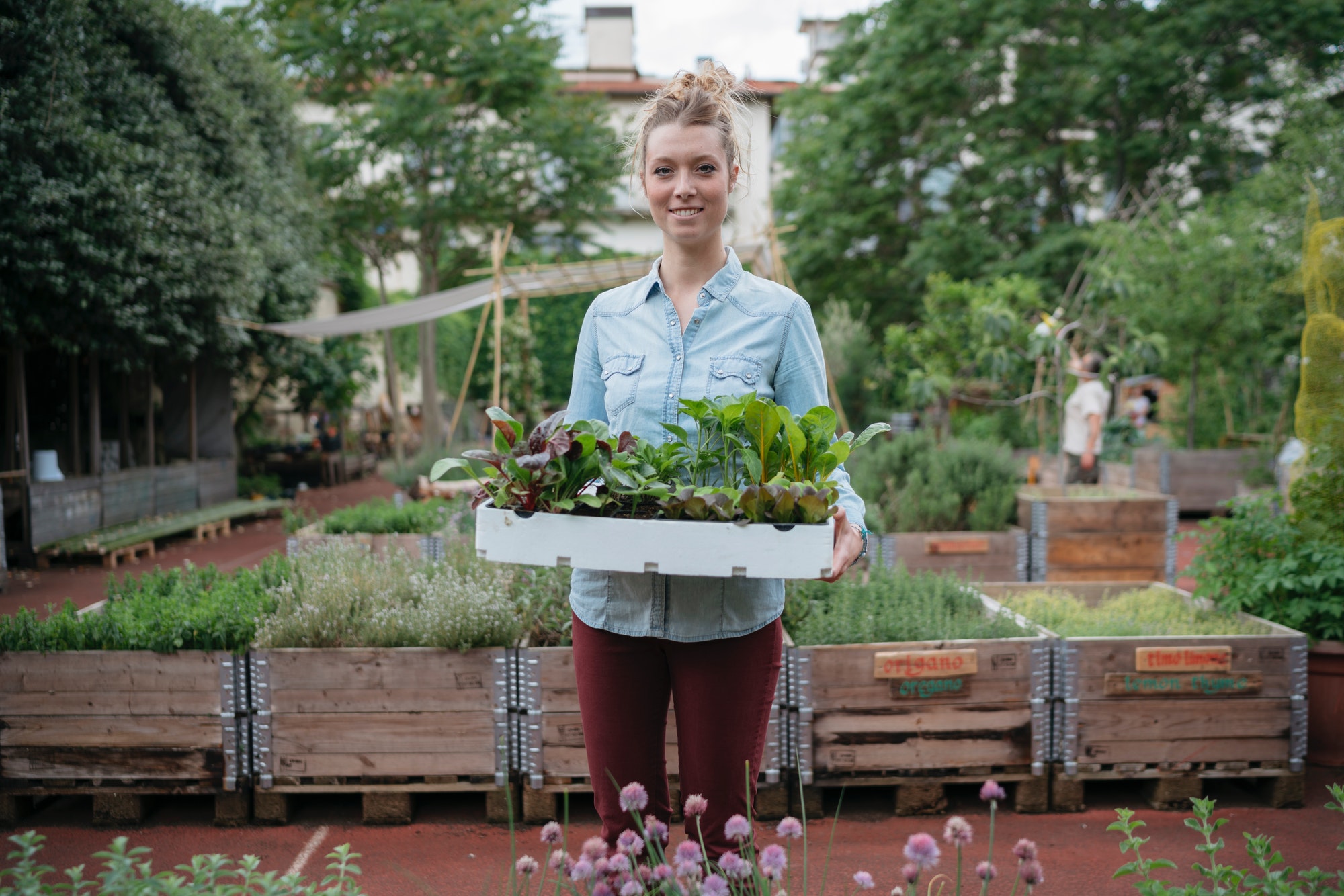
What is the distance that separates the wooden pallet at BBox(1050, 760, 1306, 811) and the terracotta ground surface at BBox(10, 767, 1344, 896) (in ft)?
0.17

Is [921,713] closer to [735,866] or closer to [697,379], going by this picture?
[697,379]

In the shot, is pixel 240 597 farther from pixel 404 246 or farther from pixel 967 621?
pixel 404 246

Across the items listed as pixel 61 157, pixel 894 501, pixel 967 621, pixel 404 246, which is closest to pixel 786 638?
pixel 967 621

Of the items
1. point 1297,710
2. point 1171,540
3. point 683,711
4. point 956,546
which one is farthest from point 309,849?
point 1171,540

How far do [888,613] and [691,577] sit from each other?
1943 mm

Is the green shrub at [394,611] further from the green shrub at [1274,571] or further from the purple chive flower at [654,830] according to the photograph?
the green shrub at [1274,571]

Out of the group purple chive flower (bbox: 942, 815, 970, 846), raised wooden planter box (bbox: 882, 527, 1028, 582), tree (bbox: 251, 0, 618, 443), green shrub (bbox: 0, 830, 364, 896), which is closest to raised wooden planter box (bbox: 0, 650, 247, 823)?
green shrub (bbox: 0, 830, 364, 896)

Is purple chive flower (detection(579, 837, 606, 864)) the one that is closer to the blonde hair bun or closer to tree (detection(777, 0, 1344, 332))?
the blonde hair bun

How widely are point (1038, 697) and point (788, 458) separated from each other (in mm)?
2182

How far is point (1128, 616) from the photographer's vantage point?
11.9 feet

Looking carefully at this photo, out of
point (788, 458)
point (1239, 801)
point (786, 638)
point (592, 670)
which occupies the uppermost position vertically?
point (788, 458)

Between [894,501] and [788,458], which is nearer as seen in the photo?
[788,458]

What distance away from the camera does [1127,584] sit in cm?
441

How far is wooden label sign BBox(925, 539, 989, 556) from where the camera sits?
5.11 meters
